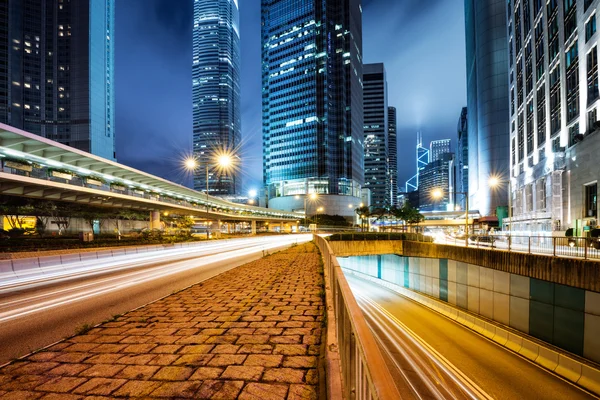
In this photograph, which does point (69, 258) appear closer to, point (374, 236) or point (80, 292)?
point (80, 292)

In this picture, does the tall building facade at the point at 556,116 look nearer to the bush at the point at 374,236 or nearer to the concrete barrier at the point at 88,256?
the bush at the point at 374,236

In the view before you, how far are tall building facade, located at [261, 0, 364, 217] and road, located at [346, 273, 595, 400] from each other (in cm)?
10451

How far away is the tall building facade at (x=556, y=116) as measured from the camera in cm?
2897

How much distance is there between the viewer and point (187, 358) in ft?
14.6

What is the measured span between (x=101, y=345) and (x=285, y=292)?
485cm

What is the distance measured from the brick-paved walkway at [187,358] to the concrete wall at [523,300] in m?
12.8

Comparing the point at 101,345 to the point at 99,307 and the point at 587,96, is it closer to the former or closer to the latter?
the point at 99,307

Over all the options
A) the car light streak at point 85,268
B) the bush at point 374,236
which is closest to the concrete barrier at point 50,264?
the car light streak at point 85,268

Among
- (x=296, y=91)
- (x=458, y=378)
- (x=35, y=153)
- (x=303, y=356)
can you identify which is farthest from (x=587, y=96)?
(x=296, y=91)

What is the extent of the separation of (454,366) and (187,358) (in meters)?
13.8

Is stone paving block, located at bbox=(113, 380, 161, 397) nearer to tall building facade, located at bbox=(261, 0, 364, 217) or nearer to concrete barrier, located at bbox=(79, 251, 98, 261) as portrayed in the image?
concrete barrier, located at bbox=(79, 251, 98, 261)

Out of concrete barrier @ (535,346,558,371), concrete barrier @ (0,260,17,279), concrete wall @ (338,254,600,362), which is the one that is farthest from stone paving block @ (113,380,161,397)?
concrete barrier @ (535,346,558,371)

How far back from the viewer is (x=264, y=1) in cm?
15362

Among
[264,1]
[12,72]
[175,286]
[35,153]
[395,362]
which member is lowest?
[395,362]
